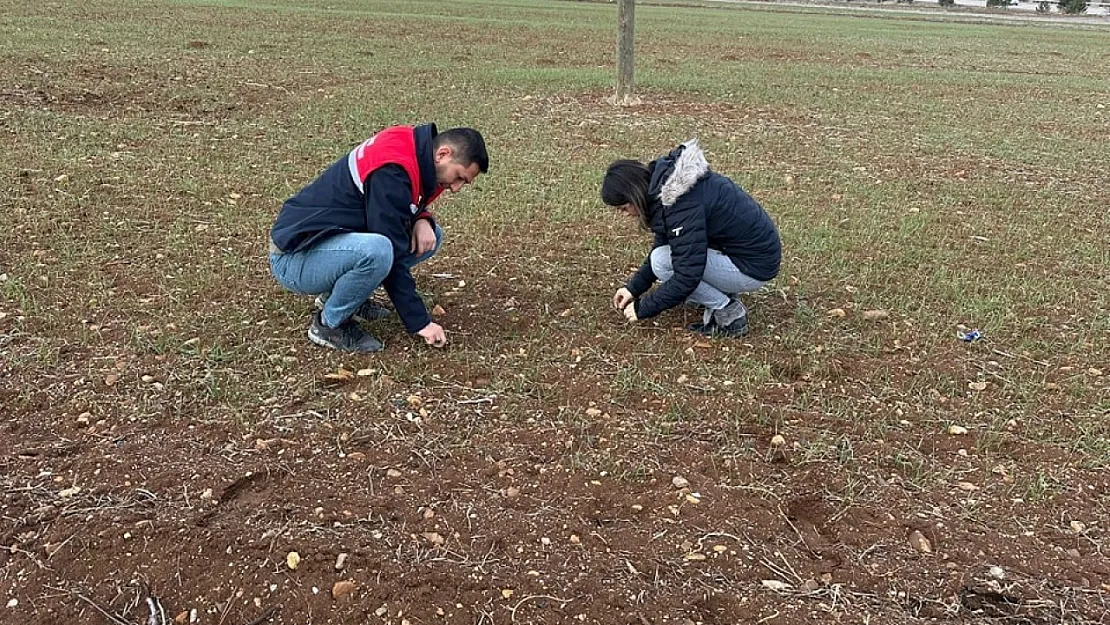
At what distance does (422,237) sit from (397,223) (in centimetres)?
31

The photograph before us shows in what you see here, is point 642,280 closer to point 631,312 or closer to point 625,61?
point 631,312

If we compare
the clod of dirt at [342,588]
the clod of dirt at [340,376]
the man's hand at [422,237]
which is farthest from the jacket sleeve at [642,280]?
the clod of dirt at [342,588]

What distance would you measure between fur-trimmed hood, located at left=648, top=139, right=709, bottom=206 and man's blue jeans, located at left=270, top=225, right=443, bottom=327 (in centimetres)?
105

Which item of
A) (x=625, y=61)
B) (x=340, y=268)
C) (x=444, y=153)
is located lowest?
(x=340, y=268)

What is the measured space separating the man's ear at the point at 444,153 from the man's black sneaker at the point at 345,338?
83cm

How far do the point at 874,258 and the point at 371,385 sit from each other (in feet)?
10.3

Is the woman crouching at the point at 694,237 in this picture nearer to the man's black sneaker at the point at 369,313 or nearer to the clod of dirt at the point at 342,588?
the man's black sneaker at the point at 369,313

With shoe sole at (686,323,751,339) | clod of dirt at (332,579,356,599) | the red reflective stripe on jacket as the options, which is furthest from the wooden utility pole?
clod of dirt at (332,579,356,599)

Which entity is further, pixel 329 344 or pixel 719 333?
pixel 719 333

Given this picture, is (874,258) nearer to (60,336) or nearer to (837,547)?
(837,547)

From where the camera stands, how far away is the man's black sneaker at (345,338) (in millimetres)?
3744

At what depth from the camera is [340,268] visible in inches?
138

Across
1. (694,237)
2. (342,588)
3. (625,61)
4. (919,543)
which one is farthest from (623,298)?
(625,61)

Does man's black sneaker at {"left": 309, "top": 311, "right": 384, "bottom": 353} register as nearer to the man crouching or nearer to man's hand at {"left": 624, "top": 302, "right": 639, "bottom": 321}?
the man crouching
